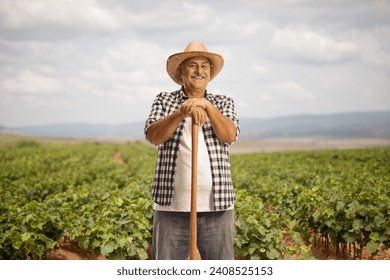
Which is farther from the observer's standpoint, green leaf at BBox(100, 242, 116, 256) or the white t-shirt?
green leaf at BBox(100, 242, 116, 256)

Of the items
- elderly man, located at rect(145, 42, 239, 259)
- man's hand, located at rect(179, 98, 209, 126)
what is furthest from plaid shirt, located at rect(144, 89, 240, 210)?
man's hand, located at rect(179, 98, 209, 126)

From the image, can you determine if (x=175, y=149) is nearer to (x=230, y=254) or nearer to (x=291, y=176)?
(x=230, y=254)

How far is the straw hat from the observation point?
127 inches

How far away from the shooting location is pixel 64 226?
5660 mm

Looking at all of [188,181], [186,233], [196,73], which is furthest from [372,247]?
[196,73]

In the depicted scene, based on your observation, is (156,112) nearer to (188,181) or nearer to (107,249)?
(188,181)

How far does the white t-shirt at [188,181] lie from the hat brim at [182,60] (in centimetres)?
60

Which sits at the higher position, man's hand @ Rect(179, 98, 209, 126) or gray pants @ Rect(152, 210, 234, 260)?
man's hand @ Rect(179, 98, 209, 126)

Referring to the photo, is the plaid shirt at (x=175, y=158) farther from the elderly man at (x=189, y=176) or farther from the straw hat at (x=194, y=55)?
the straw hat at (x=194, y=55)

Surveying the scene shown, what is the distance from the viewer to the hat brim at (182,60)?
3.23m

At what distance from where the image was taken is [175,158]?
3189 mm

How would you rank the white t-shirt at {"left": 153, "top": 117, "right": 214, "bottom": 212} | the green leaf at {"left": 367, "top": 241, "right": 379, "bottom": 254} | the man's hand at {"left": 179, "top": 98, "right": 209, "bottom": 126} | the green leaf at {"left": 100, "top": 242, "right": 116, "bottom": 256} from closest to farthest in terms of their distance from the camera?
1. the man's hand at {"left": 179, "top": 98, "right": 209, "bottom": 126}
2. the white t-shirt at {"left": 153, "top": 117, "right": 214, "bottom": 212}
3. the green leaf at {"left": 100, "top": 242, "right": 116, "bottom": 256}
4. the green leaf at {"left": 367, "top": 241, "right": 379, "bottom": 254}

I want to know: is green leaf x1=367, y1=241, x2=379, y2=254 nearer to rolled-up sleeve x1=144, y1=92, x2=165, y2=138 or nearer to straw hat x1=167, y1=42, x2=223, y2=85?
straw hat x1=167, y1=42, x2=223, y2=85
